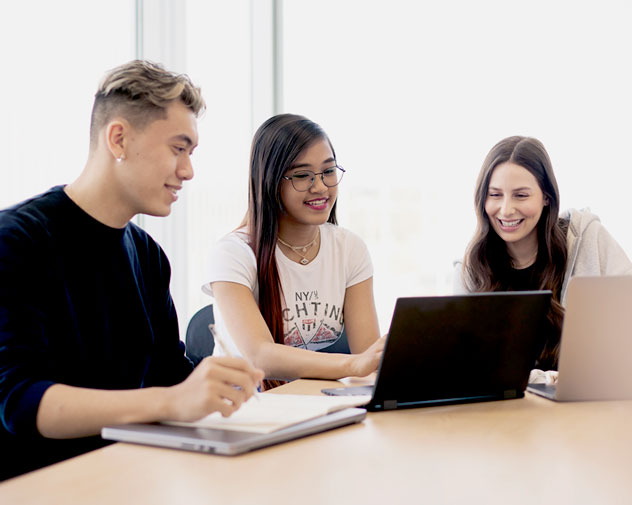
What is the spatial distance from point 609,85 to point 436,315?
3.04 m

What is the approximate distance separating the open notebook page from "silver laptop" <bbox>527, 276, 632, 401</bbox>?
44 centimetres

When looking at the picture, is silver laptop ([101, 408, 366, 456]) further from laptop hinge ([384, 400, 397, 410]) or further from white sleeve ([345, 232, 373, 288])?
white sleeve ([345, 232, 373, 288])

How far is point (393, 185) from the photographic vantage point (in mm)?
4156

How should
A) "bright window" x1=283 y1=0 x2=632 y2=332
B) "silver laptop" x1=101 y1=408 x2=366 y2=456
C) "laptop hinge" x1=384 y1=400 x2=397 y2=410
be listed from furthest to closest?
1. "bright window" x1=283 y1=0 x2=632 y2=332
2. "laptop hinge" x1=384 y1=400 x2=397 y2=410
3. "silver laptop" x1=101 y1=408 x2=366 y2=456

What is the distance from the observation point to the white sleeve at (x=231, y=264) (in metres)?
2.08

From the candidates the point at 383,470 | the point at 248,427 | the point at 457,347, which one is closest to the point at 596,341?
the point at 457,347

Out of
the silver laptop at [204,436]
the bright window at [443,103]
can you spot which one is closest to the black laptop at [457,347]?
the silver laptop at [204,436]

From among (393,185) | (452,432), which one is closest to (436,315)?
(452,432)

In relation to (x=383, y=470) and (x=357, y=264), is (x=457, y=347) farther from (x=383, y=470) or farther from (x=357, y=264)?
(x=357, y=264)

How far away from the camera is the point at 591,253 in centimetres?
239

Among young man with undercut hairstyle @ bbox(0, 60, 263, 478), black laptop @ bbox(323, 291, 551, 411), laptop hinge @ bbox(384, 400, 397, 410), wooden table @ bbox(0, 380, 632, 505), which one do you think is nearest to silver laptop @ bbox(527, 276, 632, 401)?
black laptop @ bbox(323, 291, 551, 411)

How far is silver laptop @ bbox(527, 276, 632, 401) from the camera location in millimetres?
1440

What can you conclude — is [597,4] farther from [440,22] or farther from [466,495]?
[466,495]

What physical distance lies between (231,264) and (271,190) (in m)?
0.27
